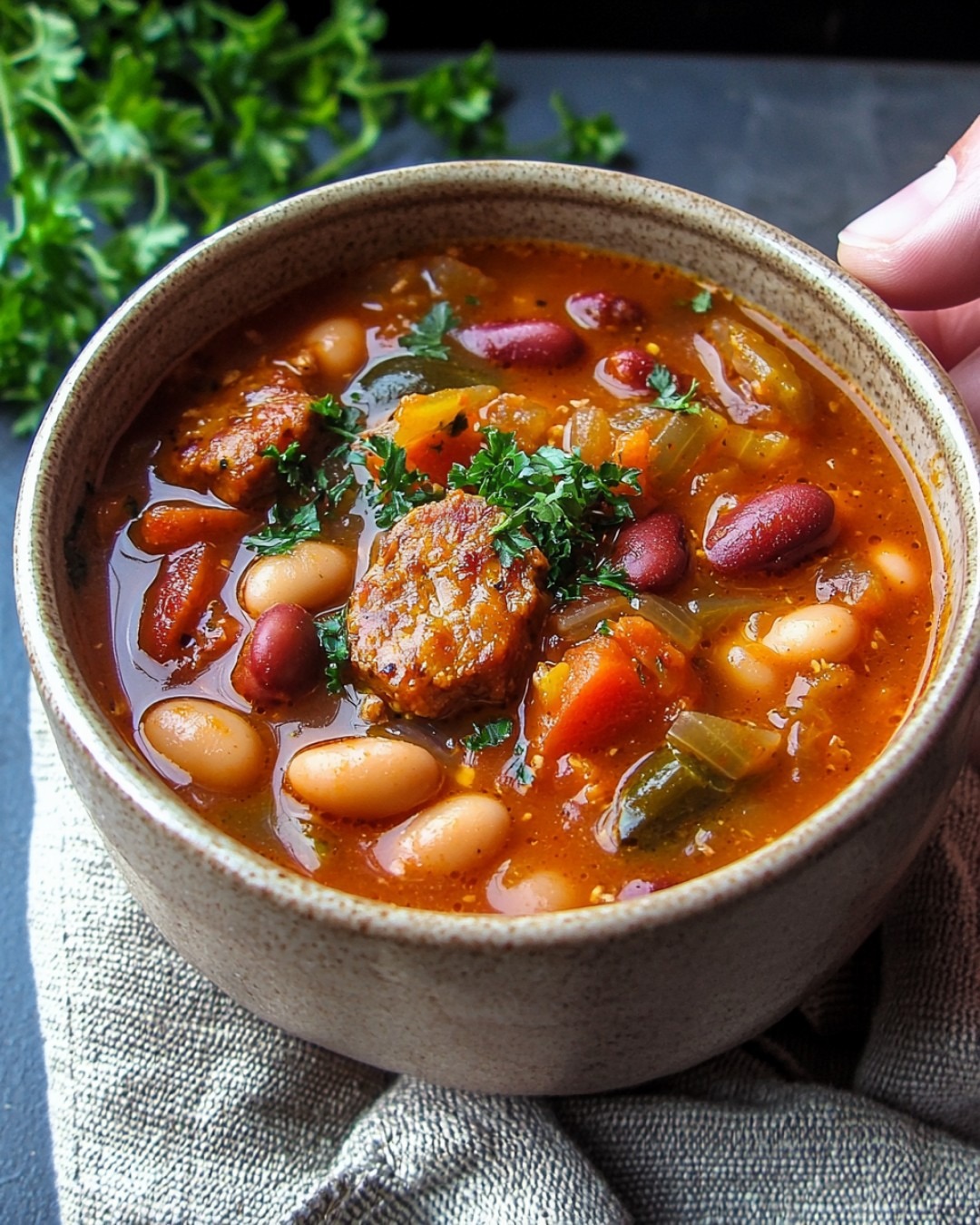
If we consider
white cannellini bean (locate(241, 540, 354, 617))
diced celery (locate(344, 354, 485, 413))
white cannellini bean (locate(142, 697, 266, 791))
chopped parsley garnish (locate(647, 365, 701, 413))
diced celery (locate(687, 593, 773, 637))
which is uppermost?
chopped parsley garnish (locate(647, 365, 701, 413))

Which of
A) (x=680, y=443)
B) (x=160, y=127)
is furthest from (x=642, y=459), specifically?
(x=160, y=127)

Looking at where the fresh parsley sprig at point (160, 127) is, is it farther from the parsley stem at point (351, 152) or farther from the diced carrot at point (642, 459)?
the diced carrot at point (642, 459)

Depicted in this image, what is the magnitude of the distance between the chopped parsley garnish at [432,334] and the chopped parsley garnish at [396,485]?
27 centimetres

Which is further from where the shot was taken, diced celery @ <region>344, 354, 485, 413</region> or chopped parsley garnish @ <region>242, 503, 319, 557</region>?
diced celery @ <region>344, 354, 485, 413</region>

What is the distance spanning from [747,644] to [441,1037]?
76 centimetres

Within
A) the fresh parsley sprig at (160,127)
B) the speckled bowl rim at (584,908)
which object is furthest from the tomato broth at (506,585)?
the fresh parsley sprig at (160,127)

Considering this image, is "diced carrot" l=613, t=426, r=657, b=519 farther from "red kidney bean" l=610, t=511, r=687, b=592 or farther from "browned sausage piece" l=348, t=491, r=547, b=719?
"browned sausage piece" l=348, t=491, r=547, b=719

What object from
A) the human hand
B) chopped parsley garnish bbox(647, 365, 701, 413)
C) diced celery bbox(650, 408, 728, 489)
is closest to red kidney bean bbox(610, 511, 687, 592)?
diced celery bbox(650, 408, 728, 489)

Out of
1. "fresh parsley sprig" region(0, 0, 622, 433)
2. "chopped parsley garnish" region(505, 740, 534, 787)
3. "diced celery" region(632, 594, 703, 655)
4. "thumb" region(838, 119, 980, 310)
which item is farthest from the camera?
"fresh parsley sprig" region(0, 0, 622, 433)

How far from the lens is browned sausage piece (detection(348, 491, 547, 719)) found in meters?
2.17

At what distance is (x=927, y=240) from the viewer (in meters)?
2.71

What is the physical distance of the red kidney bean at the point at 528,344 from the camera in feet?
8.50

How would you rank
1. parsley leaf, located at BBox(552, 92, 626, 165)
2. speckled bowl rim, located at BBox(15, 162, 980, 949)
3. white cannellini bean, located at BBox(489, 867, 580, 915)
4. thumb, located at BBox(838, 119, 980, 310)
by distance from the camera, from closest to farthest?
speckled bowl rim, located at BBox(15, 162, 980, 949), white cannellini bean, located at BBox(489, 867, 580, 915), thumb, located at BBox(838, 119, 980, 310), parsley leaf, located at BBox(552, 92, 626, 165)

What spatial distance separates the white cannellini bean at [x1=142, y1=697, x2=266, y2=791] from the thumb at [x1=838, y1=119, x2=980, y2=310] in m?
1.49
